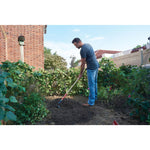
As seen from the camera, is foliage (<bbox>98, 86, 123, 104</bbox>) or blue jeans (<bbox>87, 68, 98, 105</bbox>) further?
foliage (<bbox>98, 86, 123, 104</bbox>)

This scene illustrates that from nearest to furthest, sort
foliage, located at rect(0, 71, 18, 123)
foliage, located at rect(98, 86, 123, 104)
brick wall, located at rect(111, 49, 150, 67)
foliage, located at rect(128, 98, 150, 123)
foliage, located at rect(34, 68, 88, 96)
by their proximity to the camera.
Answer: foliage, located at rect(0, 71, 18, 123)
foliage, located at rect(128, 98, 150, 123)
foliage, located at rect(98, 86, 123, 104)
foliage, located at rect(34, 68, 88, 96)
brick wall, located at rect(111, 49, 150, 67)

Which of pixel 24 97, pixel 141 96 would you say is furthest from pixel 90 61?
pixel 24 97

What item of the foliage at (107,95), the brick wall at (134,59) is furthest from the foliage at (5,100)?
the brick wall at (134,59)

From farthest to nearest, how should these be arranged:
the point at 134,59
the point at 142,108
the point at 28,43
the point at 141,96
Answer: the point at 28,43
the point at 134,59
the point at 141,96
the point at 142,108

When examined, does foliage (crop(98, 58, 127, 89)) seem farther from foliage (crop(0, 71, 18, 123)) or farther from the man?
foliage (crop(0, 71, 18, 123))

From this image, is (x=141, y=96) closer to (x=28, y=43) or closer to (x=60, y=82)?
(x=60, y=82)

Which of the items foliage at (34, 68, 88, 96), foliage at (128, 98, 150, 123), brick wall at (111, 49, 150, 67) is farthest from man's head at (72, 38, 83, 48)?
brick wall at (111, 49, 150, 67)

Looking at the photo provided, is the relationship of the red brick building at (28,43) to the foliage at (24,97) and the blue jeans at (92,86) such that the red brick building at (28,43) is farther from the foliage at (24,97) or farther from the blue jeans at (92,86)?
the foliage at (24,97)

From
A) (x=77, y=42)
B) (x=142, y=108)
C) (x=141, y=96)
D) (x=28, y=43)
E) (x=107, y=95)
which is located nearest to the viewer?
(x=142, y=108)

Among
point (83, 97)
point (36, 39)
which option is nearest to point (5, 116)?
point (83, 97)

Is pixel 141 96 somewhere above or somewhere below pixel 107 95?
above

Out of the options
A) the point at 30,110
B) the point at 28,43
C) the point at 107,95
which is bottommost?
the point at 107,95

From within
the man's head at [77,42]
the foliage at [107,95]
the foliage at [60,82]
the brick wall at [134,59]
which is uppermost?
the man's head at [77,42]
